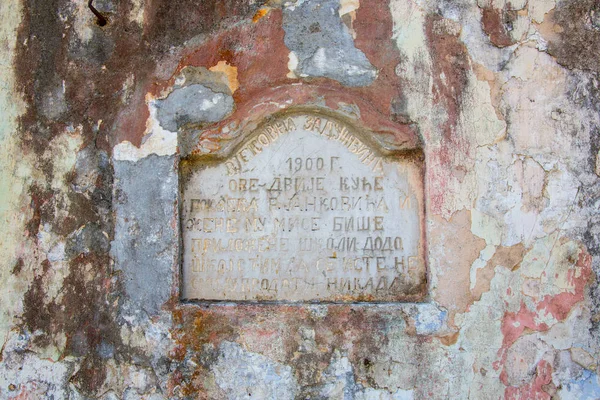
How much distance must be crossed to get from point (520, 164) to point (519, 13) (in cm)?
72

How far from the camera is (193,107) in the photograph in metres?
3.14

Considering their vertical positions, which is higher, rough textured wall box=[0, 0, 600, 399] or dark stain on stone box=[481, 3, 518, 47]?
dark stain on stone box=[481, 3, 518, 47]

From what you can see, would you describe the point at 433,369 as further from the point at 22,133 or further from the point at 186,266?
the point at 22,133

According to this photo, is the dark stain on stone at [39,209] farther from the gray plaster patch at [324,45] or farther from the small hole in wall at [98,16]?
the gray plaster patch at [324,45]

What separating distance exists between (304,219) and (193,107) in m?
0.73

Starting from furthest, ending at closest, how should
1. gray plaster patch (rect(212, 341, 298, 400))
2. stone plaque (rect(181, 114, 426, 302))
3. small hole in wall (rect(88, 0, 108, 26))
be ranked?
small hole in wall (rect(88, 0, 108, 26)) < stone plaque (rect(181, 114, 426, 302)) < gray plaster patch (rect(212, 341, 298, 400))

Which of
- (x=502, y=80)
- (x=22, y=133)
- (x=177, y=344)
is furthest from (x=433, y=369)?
(x=22, y=133)

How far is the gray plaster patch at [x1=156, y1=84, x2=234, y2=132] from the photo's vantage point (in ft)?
10.3

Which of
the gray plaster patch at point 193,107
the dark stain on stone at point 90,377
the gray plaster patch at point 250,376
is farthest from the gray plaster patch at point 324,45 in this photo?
the dark stain on stone at point 90,377

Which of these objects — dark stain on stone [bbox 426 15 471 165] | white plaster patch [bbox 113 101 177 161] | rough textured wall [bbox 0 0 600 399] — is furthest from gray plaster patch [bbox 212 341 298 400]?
dark stain on stone [bbox 426 15 471 165]

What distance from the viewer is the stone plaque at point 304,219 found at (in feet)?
10.1

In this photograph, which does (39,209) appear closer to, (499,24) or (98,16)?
(98,16)

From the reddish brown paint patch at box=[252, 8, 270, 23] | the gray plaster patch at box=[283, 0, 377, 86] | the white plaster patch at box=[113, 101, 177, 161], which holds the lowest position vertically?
the white plaster patch at box=[113, 101, 177, 161]

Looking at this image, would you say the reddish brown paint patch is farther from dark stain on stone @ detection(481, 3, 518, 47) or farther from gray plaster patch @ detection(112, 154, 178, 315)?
dark stain on stone @ detection(481, 3, 518, 47)
